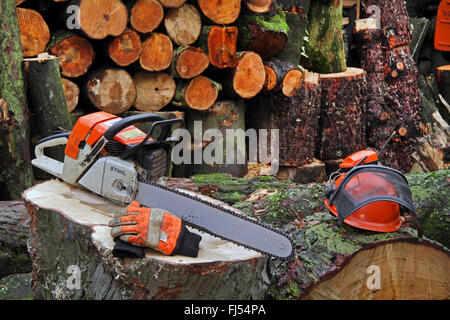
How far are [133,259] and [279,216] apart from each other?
1101 mm

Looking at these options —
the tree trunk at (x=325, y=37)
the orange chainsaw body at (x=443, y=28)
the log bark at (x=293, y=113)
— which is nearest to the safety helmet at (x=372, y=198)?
the log bark at (x=293, y=113)

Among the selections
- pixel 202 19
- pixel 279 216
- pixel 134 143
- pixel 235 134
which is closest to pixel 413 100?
pixel 235 134

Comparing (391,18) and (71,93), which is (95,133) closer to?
(71,93)

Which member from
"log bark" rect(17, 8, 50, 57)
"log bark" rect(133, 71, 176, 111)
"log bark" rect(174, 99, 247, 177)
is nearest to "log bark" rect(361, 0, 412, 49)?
"log bark" rect(174, 99, 247, 177)

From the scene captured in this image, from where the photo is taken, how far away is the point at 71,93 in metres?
3.47

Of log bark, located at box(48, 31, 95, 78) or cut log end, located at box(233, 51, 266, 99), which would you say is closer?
log bark, located at box(48, 31, 95, 78)

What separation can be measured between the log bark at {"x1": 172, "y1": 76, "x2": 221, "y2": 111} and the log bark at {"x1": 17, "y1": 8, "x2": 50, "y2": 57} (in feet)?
3.46

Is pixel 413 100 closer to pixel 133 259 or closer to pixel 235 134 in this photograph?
pixel 235 134

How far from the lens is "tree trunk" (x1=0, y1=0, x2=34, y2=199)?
2996 mm

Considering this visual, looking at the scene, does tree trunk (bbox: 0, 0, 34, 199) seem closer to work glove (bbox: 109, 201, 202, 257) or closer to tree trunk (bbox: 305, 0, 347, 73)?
work glove (bbox: 109, 201, 202, 257)

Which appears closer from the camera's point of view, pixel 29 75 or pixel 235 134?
pixel 29 75

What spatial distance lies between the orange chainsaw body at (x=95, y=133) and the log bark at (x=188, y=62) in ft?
5.11

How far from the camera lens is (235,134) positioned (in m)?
4.20

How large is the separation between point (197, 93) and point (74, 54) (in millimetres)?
987
